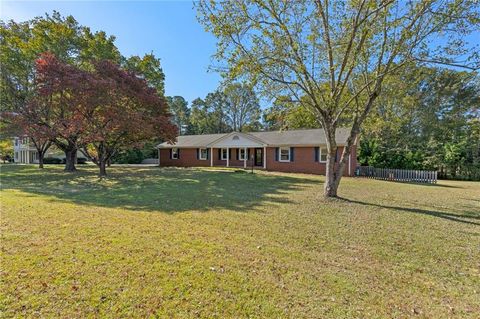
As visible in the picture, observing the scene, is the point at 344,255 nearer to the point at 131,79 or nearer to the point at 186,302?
the point at 186,302

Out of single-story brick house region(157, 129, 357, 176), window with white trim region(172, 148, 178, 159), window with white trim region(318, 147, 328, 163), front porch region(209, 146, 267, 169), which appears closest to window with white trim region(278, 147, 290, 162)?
single-story brick house region(157, 129, 357, 176)

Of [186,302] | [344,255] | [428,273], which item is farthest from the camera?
[344,255]

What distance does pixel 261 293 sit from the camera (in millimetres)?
3311

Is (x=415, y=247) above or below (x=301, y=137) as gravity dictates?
below

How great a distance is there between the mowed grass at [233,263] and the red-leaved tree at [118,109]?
8908mm

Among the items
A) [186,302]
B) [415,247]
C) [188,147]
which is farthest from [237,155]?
[186,302]

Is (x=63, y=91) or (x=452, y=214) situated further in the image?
(x=63, y=91)

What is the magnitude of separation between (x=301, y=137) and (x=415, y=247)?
18.6 m

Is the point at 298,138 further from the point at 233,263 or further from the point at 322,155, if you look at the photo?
the point at 233,263

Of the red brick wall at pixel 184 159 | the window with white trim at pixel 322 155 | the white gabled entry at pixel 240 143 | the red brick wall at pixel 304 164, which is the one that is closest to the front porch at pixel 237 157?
the white gabled entry at pixel 240 143

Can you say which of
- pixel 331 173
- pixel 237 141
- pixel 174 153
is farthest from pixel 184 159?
pixel 331 173

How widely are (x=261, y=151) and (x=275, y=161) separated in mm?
3445

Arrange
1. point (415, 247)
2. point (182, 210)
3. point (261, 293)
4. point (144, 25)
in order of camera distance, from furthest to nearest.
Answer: point (144, 25)
point (182, 210)
point (415, 247)
point (261, 293)

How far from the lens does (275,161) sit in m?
23.9
